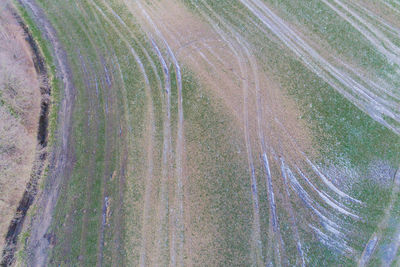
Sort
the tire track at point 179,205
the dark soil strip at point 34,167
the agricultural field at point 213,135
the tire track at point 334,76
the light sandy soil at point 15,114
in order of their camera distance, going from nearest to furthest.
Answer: the tire track at point 179,205
the agricultural field at point 213,135
the dark soil strip at point 34,167
the light sandy soil at point 15,114
the tire track at point 334,76

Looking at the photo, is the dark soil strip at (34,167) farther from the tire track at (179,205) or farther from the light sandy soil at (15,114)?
the tire track at (179,205)

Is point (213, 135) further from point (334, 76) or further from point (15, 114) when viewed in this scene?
point (15, 114)

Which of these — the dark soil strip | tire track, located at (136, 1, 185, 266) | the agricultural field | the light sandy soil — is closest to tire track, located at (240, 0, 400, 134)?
the agricultural field

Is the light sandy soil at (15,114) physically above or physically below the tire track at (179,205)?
above

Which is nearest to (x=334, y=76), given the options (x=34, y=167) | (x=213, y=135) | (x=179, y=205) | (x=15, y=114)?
(x=213, y=135)

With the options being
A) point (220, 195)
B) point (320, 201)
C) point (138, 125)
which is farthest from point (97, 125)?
point (320, 201)

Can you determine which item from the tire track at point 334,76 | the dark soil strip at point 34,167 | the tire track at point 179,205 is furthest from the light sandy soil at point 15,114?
the tire track at point 334,76

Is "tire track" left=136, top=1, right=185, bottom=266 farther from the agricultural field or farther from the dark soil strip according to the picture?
the dark soil strip
